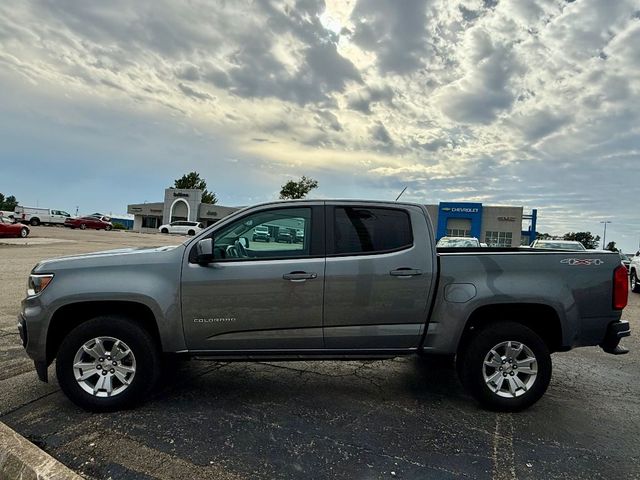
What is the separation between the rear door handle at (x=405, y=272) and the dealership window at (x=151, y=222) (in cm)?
7667

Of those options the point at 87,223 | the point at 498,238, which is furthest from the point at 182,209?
the point at 498,238

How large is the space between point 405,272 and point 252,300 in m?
1.36

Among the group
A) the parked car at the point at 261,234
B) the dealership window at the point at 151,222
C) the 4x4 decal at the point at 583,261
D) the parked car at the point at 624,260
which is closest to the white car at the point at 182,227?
the dealership window at the point at 151,222

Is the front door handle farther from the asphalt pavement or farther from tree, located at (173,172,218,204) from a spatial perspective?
tree, located at (173,172,218,204)

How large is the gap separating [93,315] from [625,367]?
622 cm

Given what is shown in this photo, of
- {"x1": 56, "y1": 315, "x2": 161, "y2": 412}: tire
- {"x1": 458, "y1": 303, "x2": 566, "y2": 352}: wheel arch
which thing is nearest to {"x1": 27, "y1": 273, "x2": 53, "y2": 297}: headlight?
{"x1": 56, "y1": 315, "x2": 161, "y2": 412}: tire

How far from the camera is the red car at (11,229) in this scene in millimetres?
25094

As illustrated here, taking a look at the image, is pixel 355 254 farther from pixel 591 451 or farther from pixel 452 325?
pixel 591 451

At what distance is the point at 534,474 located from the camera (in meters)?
2.94

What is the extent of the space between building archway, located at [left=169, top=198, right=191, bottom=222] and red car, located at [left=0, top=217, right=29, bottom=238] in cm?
4148

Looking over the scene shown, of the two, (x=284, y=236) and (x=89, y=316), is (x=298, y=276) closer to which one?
(x=284, y=236)

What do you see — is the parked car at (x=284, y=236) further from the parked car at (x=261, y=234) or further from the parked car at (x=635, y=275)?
the parked car at (x=635, y=275)

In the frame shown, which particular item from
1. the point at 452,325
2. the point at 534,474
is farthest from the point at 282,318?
the point at 534,474

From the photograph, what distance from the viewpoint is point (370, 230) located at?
3.99 m
